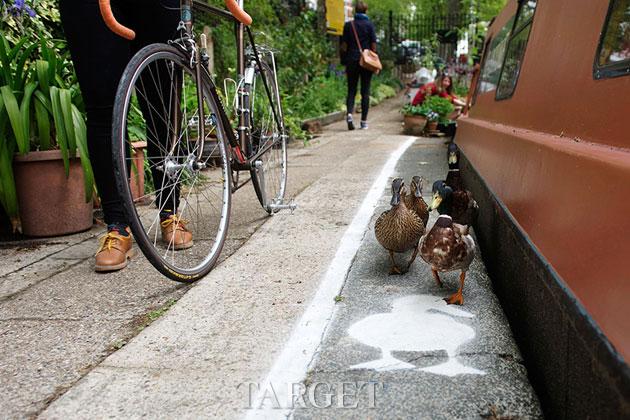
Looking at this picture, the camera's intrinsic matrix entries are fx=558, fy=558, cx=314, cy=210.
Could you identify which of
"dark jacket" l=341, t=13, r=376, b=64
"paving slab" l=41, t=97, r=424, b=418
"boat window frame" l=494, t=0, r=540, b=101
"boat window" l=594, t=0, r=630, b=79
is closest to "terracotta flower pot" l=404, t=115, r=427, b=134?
"dark jacket" l=341, t=13, r=376, b=64

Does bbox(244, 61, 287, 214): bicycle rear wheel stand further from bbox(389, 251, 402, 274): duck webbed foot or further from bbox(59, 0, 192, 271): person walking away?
bbox(389, 251, 402, 274): duck webbed foot

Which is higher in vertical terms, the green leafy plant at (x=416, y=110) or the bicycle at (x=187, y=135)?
the bicycle at (x=187, y=135)

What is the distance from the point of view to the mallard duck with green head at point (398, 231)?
2418 mm

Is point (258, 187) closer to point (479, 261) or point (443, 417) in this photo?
point (479, 261)

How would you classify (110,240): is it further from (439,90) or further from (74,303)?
(439,90)

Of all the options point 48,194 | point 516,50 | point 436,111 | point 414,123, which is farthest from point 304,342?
point 414,123

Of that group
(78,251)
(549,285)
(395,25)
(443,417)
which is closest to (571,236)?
(549,285)

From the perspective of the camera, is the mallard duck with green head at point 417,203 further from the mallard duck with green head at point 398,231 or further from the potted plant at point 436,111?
the potted plant at point 436,111

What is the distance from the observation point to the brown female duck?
6.95 ft

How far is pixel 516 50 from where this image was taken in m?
2.94

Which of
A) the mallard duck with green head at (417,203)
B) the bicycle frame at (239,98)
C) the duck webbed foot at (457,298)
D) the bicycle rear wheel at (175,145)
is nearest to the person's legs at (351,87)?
the bicycle frame at (239,98)

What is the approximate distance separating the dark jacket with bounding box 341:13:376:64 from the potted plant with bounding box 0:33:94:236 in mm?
7300

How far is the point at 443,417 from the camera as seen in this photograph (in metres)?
1.34

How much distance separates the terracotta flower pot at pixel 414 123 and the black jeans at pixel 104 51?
676cm
